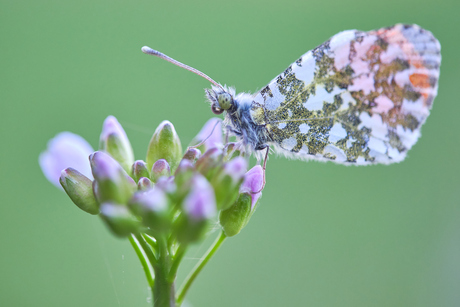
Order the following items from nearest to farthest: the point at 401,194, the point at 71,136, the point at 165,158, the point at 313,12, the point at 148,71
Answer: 1. the point at 165,158
2. the point at 71,136
3. the point at 401,194
4. the point at 148,71
5. the point at 313,12

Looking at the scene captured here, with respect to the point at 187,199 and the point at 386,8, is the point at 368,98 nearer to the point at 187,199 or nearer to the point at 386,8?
the point at 187,199

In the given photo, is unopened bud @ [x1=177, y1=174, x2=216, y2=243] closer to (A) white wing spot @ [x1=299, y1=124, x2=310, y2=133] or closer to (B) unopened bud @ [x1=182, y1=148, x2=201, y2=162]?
(B) unopened bud @ [x1=182, y1=148, x2=201, y2=162]

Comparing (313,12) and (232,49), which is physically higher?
(313,12)

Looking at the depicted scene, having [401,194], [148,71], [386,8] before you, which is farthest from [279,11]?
[401,194]

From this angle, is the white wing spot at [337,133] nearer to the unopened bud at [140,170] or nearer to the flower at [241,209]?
A: the flower at [241,209]

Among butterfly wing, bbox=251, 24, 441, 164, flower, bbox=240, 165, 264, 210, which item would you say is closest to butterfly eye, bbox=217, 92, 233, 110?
butterfly wing, bbox=251, 24, 441, 164

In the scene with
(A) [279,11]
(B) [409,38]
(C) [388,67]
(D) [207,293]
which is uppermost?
(A) [279,11]

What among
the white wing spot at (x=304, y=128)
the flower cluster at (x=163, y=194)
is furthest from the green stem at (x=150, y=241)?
the white wing spot at (x=304, y=128)

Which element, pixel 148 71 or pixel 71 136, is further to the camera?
pixel 148 71
